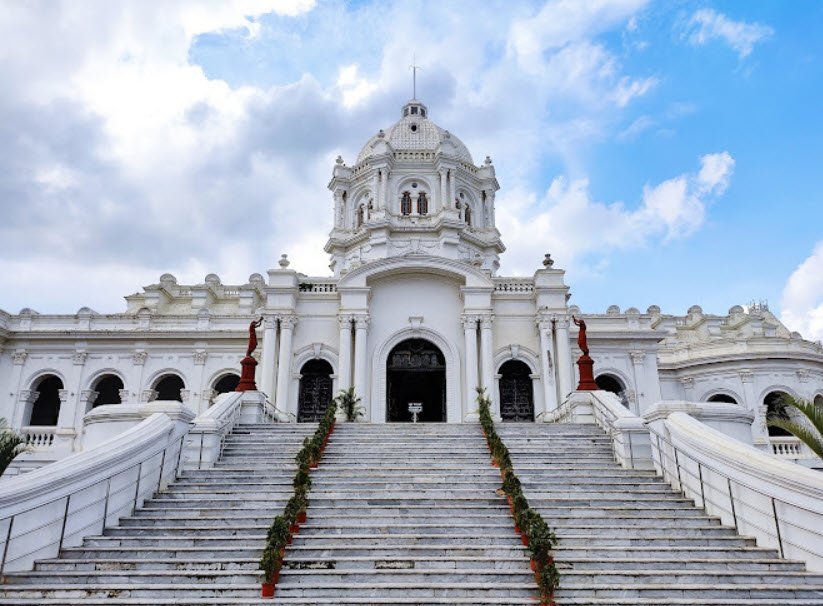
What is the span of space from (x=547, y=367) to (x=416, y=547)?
17158 millimetres

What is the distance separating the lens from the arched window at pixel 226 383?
30.6 metres

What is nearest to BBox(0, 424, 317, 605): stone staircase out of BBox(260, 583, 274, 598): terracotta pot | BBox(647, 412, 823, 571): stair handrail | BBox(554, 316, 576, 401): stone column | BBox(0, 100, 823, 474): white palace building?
BBox(260, 583, 274, 598): terracotta pot

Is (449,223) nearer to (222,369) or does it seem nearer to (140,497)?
(222,369)

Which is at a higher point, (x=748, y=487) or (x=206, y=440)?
(x=206, y=440)

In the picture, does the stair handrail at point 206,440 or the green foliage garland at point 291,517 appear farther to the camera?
the stair handrail at point 206,440

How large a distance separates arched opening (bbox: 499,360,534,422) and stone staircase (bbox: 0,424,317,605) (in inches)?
572

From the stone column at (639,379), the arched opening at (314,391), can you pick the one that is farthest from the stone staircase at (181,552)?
the stone column at (639,379)

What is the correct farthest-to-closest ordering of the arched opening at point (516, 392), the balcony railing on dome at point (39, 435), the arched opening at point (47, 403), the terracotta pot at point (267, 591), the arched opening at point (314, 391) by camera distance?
the arched opening at point (47, 403) < the arched opening at point (516, 392) < the arched opening at point (314, 391) < the balcony railing on dome at point (39, 435) < the terracotta pot at point (267, 591)

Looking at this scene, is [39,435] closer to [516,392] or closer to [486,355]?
[486,355]

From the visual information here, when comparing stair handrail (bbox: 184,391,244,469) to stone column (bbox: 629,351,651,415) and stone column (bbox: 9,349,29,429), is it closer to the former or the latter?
stone column (bbox: 9,349,29,429)

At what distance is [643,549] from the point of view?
361 inches

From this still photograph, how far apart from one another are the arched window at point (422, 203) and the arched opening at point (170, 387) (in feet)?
53.4

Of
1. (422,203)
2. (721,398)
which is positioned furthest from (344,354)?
(721,398)

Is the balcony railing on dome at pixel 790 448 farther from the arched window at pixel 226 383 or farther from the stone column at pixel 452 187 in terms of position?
the arched window at pixel 226 383
